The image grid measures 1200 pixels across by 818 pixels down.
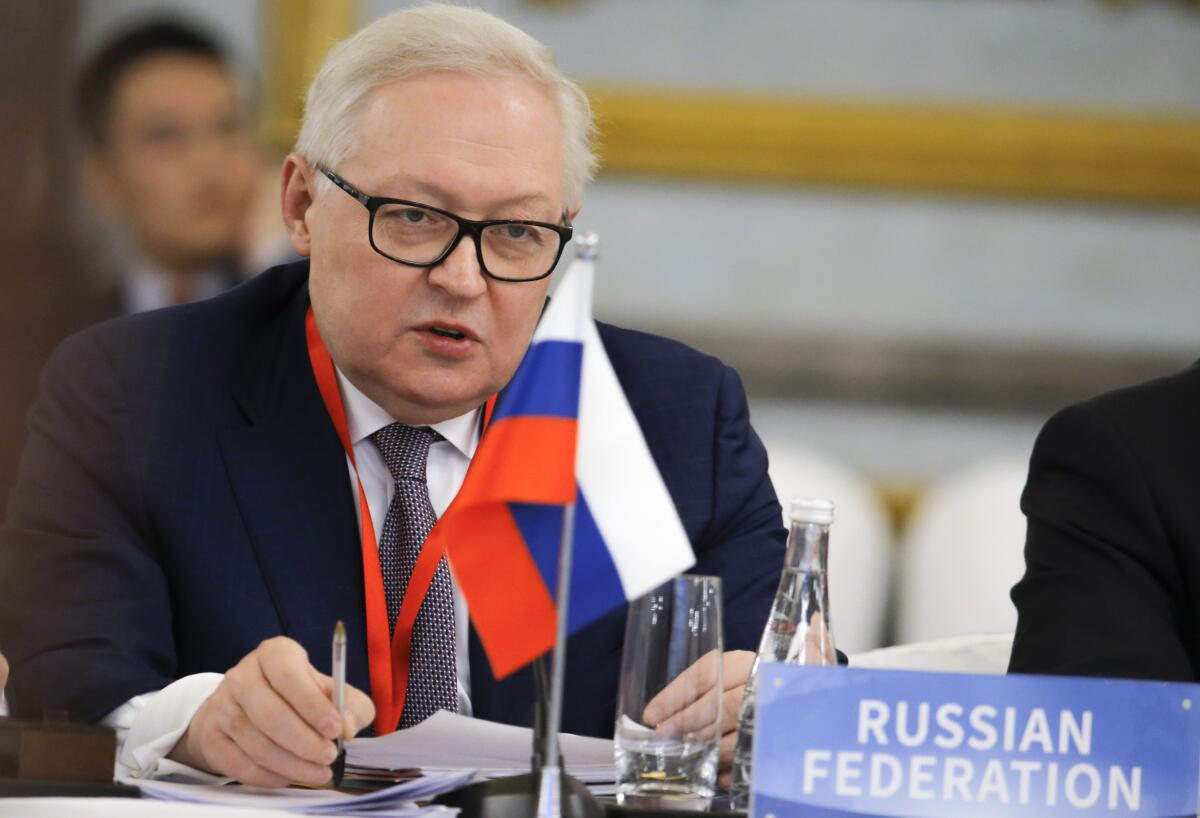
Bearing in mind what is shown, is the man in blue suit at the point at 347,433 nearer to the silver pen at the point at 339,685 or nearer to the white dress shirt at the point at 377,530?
the white dress shirt at the point at 377,530

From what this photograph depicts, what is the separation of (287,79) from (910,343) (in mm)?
2059

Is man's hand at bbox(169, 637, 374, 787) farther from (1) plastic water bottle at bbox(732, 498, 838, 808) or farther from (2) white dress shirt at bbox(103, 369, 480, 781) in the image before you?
(1) plastic water bottle at bbox(732, 498, 838, 808)

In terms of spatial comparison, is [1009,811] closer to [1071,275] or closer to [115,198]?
[1071,275]

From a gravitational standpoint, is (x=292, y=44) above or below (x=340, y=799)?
above

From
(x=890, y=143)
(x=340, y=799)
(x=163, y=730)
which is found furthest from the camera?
(x=890, y=143)

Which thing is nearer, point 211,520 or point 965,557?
point 211,520

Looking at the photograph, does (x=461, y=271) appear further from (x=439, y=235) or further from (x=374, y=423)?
(x=374, y=423)

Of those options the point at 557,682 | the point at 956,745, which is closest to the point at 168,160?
the point at 557,682

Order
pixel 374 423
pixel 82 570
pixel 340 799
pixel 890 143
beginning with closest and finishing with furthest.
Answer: pixel 340 799 → pixel 82 570 → pixel 374 423 → pixel 890 143

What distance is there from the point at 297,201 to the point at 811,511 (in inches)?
39.3

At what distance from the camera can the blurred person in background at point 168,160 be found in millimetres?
4852

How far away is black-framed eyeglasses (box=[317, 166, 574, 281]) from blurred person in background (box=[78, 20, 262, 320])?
311 cm

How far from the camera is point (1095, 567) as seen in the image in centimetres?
184

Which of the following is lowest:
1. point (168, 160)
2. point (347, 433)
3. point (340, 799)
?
point (340, 799)
